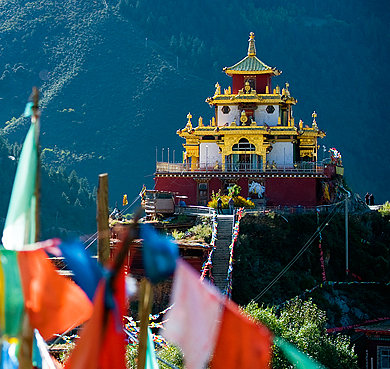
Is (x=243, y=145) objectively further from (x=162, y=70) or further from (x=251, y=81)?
(x=162, y=70)

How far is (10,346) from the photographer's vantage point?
1107cm

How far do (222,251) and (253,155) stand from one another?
10830 mm

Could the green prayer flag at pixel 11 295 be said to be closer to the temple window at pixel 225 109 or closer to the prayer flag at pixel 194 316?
the prayer flag at pixel 194 316

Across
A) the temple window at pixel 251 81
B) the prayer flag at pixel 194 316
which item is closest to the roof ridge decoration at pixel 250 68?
the temple window at pixel 251 81

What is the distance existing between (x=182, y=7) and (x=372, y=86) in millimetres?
39177

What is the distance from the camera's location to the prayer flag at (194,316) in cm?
973

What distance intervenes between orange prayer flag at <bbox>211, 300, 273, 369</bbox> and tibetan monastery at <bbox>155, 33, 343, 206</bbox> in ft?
106

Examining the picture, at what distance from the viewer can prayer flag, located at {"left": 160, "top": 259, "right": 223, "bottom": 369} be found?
31.9 ft

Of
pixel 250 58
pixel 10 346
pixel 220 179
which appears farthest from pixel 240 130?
pixel 10 346

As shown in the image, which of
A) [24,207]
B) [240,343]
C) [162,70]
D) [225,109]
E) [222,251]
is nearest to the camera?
[240,343]

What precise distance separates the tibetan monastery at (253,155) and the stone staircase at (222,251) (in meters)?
5.87

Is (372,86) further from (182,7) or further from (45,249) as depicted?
(45,249)

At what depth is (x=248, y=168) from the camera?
44.2 metres

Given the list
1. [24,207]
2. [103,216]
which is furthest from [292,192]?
[103,216]
